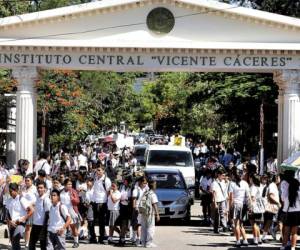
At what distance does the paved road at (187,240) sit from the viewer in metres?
19.0

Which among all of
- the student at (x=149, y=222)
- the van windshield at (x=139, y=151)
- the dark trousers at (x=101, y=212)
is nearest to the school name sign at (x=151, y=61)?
the dark trousers at (x=101, y=212)

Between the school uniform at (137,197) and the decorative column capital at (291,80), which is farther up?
the decorative column capital at (291,80)

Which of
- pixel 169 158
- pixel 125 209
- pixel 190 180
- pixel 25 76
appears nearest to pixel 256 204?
pixel 125 209

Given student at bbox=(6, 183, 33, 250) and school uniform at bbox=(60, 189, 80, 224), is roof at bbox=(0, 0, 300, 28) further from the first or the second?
student at bbox=(6, 183, 33, 250)

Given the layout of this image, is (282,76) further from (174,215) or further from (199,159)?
(199,159)

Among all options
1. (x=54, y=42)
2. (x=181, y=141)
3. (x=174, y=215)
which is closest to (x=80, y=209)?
(x=174, y=215)

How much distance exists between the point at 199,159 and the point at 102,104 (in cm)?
1506

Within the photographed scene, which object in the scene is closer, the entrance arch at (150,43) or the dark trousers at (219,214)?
the dark trousers at (219,214)

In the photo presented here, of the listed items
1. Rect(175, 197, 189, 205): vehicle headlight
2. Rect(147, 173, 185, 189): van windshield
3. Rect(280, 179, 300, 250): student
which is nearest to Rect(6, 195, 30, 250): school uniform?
Rect(280, 179, 300, 250): student

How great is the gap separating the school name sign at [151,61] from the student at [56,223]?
44.6 ft

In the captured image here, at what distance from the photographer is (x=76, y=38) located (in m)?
28.6

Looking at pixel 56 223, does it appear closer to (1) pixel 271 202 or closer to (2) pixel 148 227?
(2) pixel 148 227

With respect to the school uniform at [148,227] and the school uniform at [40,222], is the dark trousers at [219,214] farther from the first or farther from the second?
the school uniform at [40,222]

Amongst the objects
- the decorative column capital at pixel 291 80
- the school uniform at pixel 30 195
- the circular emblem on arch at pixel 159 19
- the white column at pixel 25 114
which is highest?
the circular emblem on arch at pixel 159 19
